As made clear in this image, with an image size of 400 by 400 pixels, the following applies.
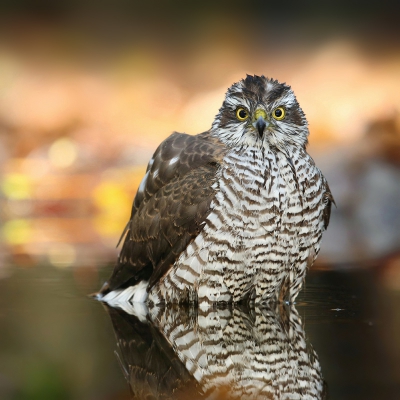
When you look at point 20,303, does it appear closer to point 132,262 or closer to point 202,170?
point 132,262

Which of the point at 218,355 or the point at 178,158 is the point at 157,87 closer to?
the point at 178,158

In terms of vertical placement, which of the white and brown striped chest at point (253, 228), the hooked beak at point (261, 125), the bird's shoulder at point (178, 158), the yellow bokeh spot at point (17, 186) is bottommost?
the white and brown striped chest at point (253, 228)

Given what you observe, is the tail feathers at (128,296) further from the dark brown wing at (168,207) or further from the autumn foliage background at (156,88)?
the autumn foliage background at (156,88)

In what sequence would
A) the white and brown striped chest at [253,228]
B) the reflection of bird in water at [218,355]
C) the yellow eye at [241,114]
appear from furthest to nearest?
the yellow eye at [241,114], the white and brown striped chest at [253,228], the reflection of bird in water at [218,355]

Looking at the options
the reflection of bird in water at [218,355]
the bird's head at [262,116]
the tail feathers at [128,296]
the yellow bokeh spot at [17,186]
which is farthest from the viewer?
the yellow bokeh spot at [17,186]

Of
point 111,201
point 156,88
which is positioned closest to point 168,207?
point 111,201

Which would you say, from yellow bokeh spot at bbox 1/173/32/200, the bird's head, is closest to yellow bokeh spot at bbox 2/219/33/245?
yellow bokeh spot at bbox 1/173/32/200

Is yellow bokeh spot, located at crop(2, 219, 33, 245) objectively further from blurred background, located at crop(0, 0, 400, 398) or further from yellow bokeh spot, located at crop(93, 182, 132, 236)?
yellow bokeh spot, located at crop(93, 182, 132, 236)

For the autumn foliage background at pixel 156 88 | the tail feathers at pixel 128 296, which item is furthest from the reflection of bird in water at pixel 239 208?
the autumn foliage background at pixel 156 88
